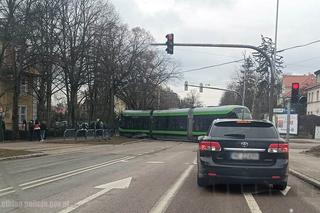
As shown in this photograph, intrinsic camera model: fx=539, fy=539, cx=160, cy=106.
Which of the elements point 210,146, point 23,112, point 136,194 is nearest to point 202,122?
point 23,112

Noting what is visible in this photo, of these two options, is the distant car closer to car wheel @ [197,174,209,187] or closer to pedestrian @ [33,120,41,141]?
car wheel @ [197,174,209,187]

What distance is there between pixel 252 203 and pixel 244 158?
1405 mm

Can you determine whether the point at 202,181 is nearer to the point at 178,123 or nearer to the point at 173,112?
the point at 178,123

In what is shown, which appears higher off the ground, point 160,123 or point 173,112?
point 173,112

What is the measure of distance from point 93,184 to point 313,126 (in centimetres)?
5668

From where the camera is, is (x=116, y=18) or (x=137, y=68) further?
(x=137, y=68)

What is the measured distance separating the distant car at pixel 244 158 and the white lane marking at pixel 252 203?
337 millimetres

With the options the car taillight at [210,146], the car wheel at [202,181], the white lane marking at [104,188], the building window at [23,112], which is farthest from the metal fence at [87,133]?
the car taillight at [210,146]

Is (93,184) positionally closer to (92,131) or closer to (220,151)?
(220,151)

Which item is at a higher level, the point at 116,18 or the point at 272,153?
the point at 116,18

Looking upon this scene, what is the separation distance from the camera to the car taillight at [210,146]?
11.9 m

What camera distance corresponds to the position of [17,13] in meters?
36.2

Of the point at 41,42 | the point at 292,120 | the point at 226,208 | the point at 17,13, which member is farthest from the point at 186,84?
the point at 226,208

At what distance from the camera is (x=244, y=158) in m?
11.8
